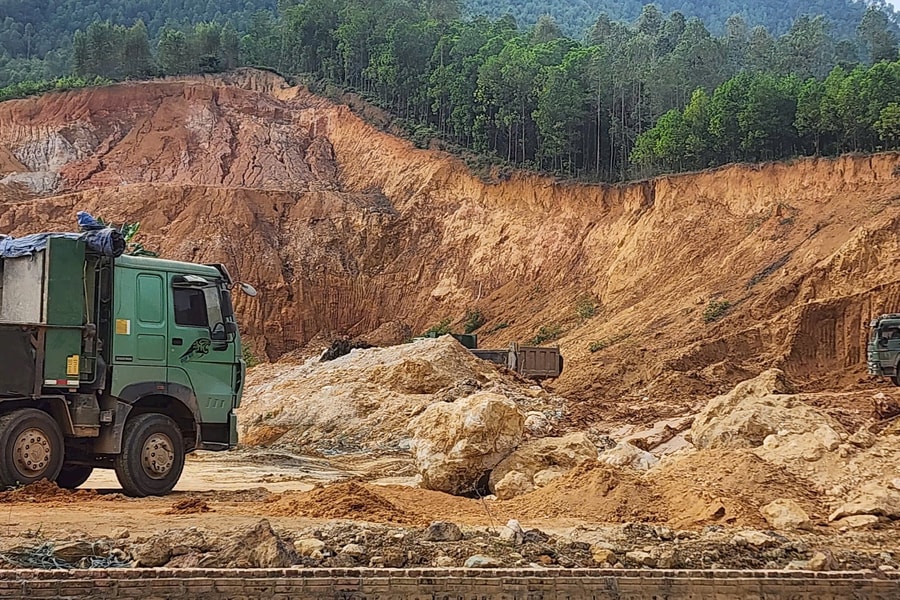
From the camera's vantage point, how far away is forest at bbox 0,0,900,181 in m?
42.7

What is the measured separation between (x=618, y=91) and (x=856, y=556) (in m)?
47.4

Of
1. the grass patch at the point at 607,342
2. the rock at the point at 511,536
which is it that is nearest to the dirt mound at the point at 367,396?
the grass patch at the point at 607,342

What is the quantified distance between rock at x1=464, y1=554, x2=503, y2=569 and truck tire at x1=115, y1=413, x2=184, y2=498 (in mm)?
5205

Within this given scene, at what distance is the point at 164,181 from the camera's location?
182ft

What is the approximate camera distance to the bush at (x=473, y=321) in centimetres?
4284

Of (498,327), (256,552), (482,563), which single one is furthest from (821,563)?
(498,327)

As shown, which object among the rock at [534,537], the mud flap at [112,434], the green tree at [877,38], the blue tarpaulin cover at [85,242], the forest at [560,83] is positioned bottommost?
the rock at [534,537]

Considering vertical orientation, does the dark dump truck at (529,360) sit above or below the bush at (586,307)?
below

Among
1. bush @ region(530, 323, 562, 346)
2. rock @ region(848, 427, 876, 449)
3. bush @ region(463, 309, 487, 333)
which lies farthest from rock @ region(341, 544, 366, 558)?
bush @ region(463, 309, 487, 333)

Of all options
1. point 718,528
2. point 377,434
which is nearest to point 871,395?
point 377,434

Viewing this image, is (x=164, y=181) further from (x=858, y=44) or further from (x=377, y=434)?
(x=858, y=44)

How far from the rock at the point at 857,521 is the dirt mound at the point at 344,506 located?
4400 mm

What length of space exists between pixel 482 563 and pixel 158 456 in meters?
5.45

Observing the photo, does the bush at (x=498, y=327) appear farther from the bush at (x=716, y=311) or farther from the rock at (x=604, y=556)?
the rock at (x=604, y=556)
